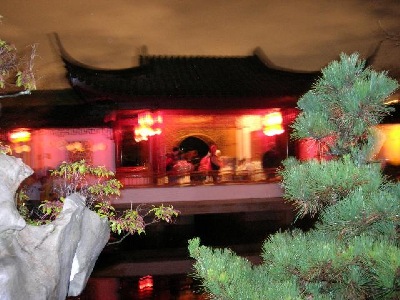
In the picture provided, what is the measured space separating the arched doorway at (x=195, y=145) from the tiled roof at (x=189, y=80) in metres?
2.29

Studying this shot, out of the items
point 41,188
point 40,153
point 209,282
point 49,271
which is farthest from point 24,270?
point 40,153

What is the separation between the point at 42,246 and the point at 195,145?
11909 millimetres

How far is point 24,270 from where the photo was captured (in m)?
3.10

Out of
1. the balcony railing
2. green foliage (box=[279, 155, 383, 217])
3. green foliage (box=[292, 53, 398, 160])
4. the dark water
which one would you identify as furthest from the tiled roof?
green foliage (box=[279, 155, 383, 217])

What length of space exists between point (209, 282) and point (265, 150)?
12.2 m

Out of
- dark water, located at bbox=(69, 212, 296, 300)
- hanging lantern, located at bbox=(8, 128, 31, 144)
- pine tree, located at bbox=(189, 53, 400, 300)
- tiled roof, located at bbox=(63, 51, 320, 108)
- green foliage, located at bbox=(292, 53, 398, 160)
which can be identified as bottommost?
dark water, located at bbox=(69, 212, 296, 300)

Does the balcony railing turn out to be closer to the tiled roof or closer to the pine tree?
the tiled roof

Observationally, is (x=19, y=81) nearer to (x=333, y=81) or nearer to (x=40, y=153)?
(x=333, y=81)

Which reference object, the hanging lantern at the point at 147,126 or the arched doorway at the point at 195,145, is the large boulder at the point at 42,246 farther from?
the arched doorway at the point at 195,145

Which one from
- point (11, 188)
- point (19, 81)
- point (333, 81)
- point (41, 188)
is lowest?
point (41, 188)

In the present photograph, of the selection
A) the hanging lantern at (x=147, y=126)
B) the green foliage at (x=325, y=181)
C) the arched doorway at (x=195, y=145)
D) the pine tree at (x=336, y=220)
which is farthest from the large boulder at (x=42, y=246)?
the arched doorway at (x=195, y=145)

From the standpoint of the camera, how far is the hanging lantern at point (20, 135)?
13.4 m

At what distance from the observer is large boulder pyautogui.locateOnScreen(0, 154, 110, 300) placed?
2.87m

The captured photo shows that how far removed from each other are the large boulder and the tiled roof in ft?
26.3
